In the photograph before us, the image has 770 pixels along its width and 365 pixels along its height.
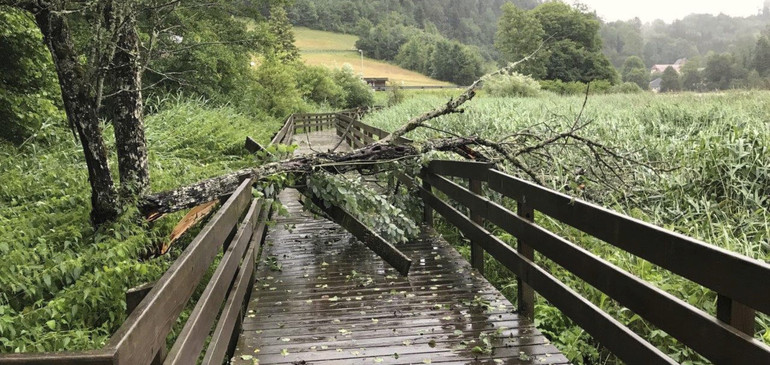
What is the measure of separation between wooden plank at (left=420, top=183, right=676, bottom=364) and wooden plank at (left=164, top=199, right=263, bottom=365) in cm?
208

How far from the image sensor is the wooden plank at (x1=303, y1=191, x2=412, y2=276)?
17.8 ft

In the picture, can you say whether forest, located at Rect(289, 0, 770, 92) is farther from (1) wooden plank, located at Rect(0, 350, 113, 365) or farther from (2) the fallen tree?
(1) wooden plank, located at Rect(0, 350, 113, 365)

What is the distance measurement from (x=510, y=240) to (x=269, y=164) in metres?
3.00

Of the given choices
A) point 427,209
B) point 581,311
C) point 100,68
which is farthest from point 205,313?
point 427,209

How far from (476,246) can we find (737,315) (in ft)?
11.6

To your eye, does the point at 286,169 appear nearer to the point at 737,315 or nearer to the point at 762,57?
the point at 737,315

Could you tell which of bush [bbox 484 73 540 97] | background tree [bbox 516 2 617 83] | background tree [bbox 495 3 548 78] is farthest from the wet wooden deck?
background tree [bbox 495 3 548 78]

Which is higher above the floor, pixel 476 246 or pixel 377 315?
pixel 476 246

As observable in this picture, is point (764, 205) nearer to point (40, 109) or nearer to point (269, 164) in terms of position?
point (269, 164)

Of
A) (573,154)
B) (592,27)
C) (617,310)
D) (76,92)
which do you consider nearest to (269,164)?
(76,92)

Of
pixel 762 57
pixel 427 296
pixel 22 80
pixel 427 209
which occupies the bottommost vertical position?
pixel 427 296

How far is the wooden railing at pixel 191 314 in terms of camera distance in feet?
4.92

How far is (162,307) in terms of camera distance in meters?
2.01

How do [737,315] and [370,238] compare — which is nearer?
[737,315]
